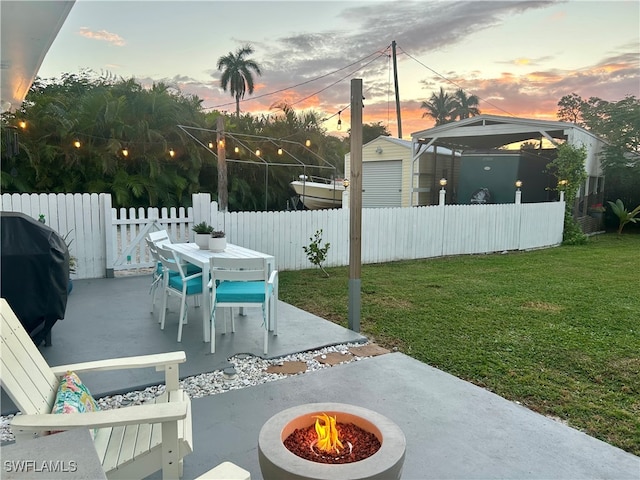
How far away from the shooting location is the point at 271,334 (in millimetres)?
4293

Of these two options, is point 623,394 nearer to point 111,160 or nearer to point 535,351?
point 535,351

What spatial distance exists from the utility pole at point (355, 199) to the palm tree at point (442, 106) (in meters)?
38.7

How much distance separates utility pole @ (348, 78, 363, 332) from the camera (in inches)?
163

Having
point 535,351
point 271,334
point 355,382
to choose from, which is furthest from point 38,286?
point 535,351

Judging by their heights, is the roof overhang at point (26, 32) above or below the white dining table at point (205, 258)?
above

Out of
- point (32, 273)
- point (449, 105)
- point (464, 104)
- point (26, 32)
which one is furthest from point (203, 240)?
point (464, 104)

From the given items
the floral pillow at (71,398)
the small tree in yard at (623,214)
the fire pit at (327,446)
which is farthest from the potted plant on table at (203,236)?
the small tree in yard at (623,214)

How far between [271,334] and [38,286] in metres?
2.02

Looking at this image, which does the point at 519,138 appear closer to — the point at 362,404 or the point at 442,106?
the point at 362,404

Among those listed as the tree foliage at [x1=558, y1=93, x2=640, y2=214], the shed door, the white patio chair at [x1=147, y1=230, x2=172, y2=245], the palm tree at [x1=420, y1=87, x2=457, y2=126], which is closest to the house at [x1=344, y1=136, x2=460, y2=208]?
the shed door

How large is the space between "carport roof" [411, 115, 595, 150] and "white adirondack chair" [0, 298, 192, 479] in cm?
1330

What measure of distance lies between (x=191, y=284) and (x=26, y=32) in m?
2.36

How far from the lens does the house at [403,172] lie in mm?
15750

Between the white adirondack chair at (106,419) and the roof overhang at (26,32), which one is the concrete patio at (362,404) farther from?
the roof overhang at (26,32)
